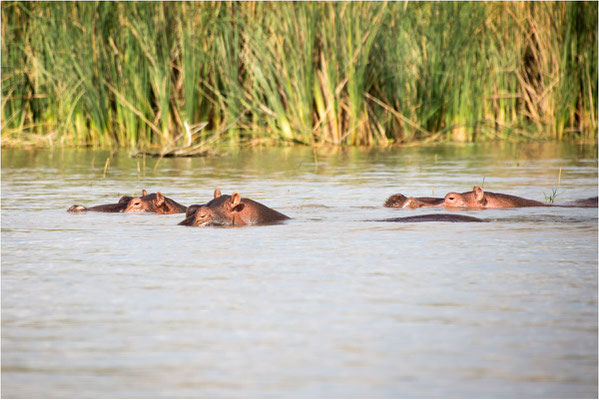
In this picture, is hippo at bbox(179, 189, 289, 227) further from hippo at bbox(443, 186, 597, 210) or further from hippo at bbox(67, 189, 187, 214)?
hippo at bbox(443, 186, 597, 210)

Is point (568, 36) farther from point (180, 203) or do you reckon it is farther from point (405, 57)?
point (180, 203)

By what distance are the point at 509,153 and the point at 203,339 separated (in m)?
9.66

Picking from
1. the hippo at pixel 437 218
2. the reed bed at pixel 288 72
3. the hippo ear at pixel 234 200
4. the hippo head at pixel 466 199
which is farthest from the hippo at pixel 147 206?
the reed bed at pixel 288 72

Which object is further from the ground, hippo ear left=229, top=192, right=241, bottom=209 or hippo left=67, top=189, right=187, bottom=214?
hippo ear left=229, top=192, right=241, bottom=209

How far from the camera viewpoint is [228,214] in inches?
256

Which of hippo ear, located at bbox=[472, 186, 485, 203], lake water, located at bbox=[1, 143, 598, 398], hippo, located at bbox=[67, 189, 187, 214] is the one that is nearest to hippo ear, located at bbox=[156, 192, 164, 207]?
hippo, located at bbox=[67, 189, 187, 214]

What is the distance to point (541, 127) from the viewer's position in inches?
551

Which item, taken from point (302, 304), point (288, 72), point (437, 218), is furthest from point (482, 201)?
point (288, 72)

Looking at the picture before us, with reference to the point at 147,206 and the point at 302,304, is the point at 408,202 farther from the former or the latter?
the point at 302,304

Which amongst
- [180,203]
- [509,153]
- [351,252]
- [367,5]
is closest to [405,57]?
[367,5]

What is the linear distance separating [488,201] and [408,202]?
22.4 inches

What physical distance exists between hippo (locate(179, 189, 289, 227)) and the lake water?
0.52 ft

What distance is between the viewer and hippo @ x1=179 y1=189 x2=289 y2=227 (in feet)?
21.1

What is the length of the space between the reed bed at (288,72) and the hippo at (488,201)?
5.12 m
